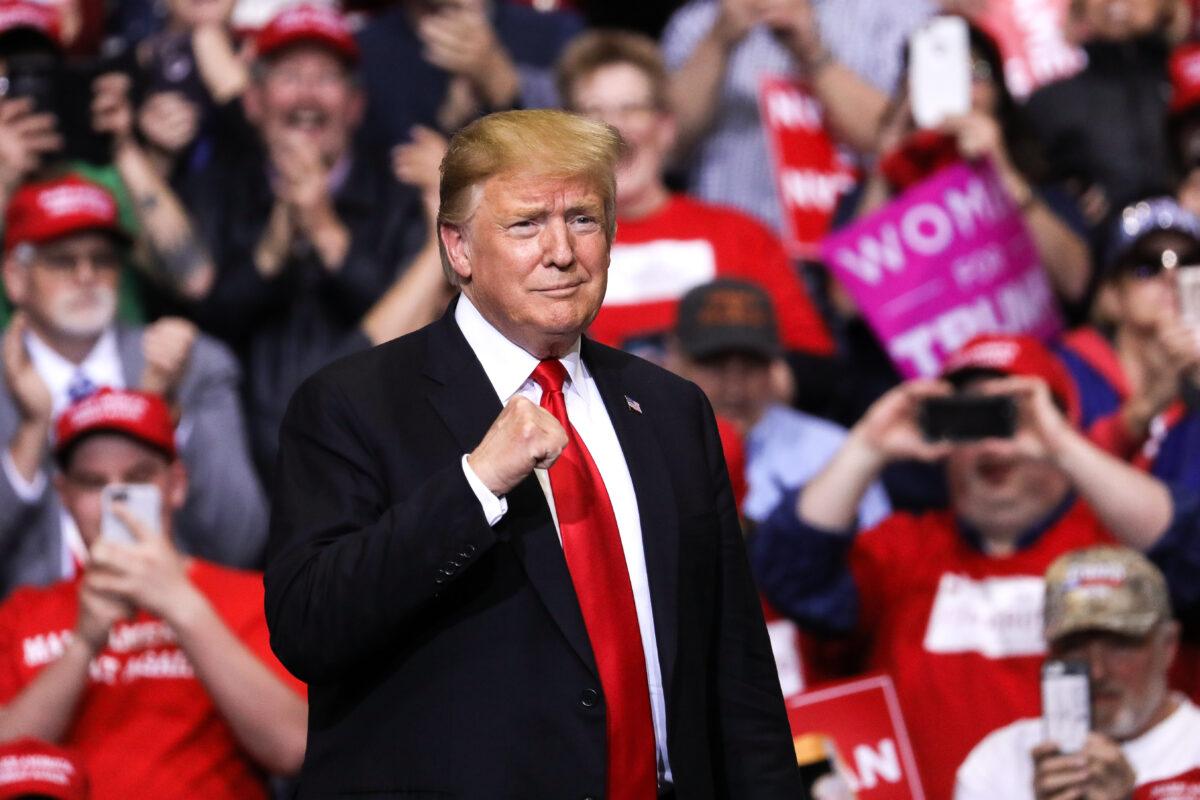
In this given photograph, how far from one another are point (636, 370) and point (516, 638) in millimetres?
502

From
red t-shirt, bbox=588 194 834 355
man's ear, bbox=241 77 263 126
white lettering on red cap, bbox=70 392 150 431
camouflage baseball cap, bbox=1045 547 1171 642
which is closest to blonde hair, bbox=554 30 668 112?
red t-shirt, bbox=588 194 834 355

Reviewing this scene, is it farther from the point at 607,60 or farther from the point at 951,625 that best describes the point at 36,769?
the point at 607,60

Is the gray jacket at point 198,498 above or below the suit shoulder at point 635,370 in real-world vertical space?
above

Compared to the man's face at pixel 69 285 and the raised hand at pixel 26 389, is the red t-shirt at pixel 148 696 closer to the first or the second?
the raised hand at pixel 26 389

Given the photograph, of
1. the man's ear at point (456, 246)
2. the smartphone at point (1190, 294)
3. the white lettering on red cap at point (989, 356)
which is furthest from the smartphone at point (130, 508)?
the smartphone at point (1190, 294)

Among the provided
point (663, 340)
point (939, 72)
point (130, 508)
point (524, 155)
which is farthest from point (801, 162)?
point (524, 155)

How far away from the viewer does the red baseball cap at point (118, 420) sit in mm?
4449

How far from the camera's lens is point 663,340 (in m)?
5.42

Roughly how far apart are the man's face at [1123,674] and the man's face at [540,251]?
2.02m

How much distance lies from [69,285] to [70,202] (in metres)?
0.24

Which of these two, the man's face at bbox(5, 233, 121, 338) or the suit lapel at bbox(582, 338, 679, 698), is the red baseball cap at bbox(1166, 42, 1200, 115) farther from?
the suit lapel at bbox(582, 338, 679, 698)

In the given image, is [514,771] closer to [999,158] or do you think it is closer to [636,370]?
[636,370]

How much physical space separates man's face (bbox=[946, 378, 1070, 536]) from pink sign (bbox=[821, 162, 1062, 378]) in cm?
79

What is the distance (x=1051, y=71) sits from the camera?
23.4 feet
